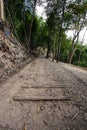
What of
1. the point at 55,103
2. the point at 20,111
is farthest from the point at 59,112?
the point at 20,111

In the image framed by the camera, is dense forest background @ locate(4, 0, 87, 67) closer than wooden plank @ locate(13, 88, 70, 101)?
No

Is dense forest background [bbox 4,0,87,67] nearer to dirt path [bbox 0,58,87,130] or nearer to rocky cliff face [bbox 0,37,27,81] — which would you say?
rocky cliff face [bbox 0,37,27,81]

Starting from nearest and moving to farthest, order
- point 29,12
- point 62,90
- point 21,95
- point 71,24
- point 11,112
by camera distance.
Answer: point 11,112, point 21,95, point 62,90, point 29,12, point 71,24

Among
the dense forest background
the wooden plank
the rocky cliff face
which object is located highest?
the dense forest background

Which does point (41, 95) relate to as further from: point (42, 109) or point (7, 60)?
point (7, 60)

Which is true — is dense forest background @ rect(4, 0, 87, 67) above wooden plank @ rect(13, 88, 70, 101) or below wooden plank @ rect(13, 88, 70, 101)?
above

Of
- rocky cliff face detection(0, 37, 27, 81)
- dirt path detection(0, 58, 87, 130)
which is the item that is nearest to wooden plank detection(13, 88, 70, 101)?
dirt path detection(0, 58, 87, 130)

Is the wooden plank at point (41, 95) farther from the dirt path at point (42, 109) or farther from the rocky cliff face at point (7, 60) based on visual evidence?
the rocky cliff face at point (7, 60)

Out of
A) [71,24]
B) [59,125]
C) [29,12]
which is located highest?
[29,12]

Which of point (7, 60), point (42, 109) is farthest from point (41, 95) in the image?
point (7, 60)

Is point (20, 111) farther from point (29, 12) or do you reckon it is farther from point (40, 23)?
point (40, 23)

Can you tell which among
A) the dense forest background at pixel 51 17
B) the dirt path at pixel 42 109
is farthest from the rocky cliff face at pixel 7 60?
the dense forest background at pixel 51 17

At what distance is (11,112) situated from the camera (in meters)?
2.17

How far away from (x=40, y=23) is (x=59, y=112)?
64.7 feet
